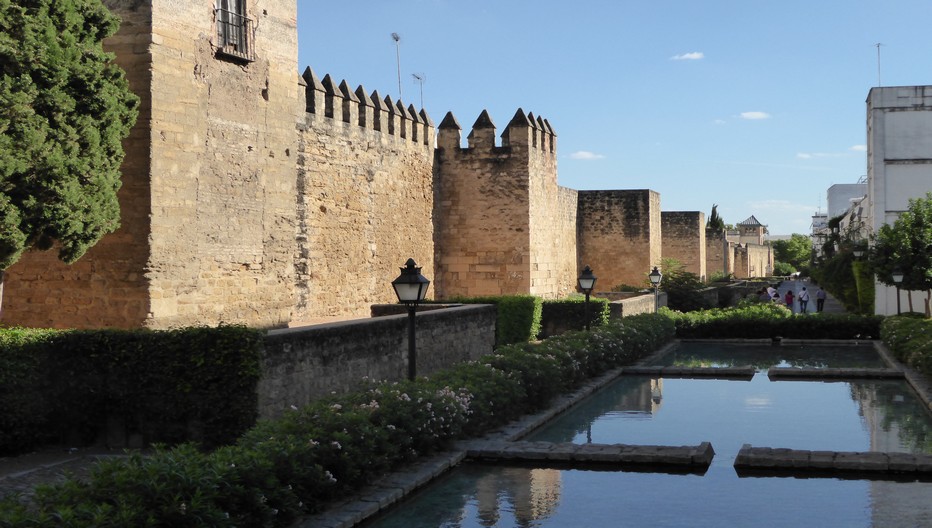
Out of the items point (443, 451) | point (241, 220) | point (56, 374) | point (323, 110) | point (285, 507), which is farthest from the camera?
point (323, 110)

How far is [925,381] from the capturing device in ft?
45.4

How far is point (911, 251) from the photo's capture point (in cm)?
2300

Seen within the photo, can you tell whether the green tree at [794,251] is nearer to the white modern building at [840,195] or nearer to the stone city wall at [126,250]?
the white modern building at [840,195]

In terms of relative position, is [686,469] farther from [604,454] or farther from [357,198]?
[357,198]

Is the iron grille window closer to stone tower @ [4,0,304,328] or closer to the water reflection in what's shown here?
stone tower @ [4,0,304,328]

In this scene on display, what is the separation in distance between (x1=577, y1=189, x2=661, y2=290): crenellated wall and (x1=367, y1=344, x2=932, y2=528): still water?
19.9 meters

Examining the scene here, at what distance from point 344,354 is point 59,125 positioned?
3.66m

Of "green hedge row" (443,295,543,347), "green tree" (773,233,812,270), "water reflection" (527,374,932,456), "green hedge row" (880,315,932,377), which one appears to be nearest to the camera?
"water reflection" (527,374,932,456)

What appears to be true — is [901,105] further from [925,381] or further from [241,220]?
[241,220]

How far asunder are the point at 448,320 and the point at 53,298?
5.10 m

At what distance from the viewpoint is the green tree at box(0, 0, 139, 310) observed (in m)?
9.66

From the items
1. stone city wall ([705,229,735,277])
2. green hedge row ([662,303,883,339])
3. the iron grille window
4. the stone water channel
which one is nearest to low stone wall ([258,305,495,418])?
the stone water channel

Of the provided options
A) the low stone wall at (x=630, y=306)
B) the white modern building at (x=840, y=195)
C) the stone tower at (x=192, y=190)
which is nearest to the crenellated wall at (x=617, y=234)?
the low stone wall at (x=630, y=306)

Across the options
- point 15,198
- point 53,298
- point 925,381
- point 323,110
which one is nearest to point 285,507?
point 15,198
